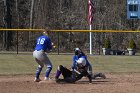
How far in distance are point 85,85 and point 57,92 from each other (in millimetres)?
2175

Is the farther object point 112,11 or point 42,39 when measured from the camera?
point 112,11

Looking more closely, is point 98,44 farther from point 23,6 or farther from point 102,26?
point 23,6

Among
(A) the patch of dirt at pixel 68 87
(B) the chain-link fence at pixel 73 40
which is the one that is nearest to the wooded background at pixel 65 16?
(B) the chain-link fence at pixel 73 40

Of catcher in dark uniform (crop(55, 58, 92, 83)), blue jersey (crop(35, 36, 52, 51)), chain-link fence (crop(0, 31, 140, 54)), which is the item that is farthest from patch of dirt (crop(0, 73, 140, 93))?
chain-link fence (crop(0, 31, 140, 54))

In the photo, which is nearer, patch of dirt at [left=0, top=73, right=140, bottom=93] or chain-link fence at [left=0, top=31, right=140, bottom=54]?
patch of dirt at [left=0, top=73, right=140, bottom=93]

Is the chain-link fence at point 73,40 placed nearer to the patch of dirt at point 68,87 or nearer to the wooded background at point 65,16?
the wooded background at point 65,16

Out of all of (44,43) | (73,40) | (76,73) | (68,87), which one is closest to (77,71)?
(76,73)

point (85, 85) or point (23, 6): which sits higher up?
point (23, 6)

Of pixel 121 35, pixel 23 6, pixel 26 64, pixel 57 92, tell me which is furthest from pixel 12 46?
pixel 57 92

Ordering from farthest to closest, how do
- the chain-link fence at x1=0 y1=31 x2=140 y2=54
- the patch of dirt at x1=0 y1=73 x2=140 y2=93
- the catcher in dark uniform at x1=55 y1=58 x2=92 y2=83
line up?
the chain-link fence at x1=0 y1=31 x2=140 y2=54 < the catcher in dark uniform at x1=55 y1=58 x2=92 y2=83 < the patch of dirt at x1=0 y1=73 x2=140 y2=93

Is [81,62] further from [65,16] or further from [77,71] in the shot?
[65,16]

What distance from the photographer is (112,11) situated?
177 ft

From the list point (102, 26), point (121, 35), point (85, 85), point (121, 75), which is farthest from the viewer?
point (102, 26)

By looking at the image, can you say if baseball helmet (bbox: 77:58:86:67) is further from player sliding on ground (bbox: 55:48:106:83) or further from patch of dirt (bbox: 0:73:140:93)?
patch of dirt (bbox: 0:73:140:93)
